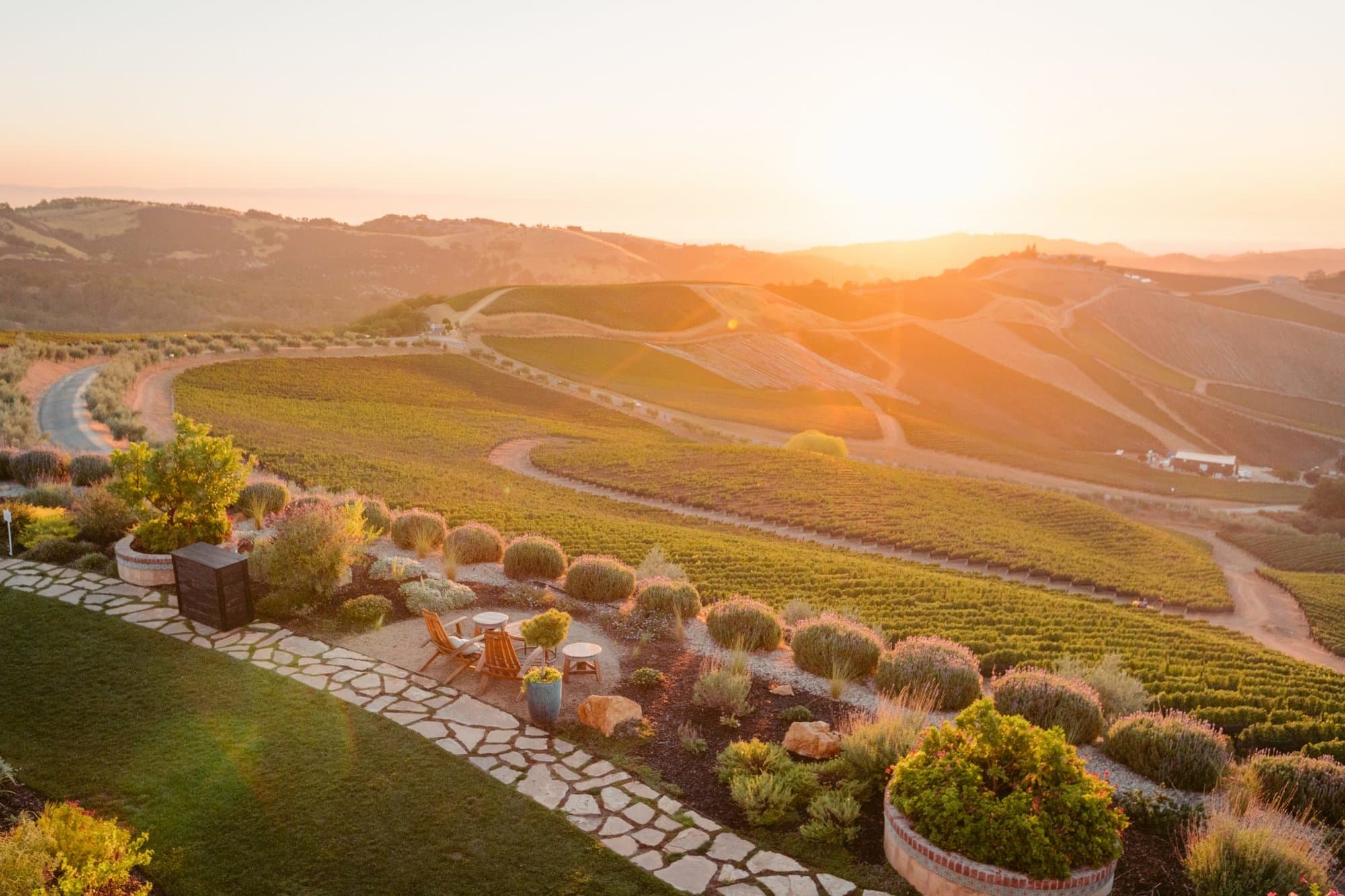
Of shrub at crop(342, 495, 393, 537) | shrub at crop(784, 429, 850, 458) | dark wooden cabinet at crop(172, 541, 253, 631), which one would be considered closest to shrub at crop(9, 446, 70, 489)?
shrub at crop(342, 495, 393, 537)

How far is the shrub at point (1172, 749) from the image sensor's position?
9227mm

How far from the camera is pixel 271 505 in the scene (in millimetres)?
19391

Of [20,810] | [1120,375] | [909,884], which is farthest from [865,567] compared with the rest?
[1120,375]

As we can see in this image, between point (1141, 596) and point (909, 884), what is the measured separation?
1140 inches

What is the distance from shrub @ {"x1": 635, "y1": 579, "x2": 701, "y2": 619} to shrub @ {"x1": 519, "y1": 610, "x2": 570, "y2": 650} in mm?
3298

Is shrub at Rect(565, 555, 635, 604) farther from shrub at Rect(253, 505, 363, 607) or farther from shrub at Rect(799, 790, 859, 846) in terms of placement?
shrub at Rect(799, 790, 859, 846)

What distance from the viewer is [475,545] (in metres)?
17.2

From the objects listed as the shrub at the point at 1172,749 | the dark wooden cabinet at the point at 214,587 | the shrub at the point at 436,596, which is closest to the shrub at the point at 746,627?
the shrub at the point at 436,596

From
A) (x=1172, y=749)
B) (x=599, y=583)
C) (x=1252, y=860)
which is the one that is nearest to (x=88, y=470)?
(x=599, y=583)

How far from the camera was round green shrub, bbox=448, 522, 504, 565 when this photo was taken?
17.0m

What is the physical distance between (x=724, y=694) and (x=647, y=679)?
125 cm

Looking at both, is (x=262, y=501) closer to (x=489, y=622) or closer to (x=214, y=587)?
(x=214, y=587)

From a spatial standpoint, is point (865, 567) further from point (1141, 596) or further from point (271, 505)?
point (271, 505)

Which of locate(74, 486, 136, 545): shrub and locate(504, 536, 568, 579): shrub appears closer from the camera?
locate(74, 486, 136, 545): shrub
